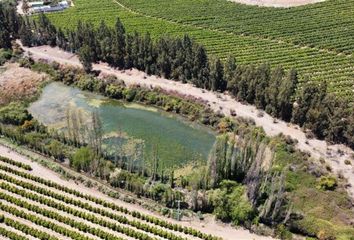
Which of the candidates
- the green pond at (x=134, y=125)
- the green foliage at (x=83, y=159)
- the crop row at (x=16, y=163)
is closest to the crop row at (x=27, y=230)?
the crop row at (x=16, y=163)

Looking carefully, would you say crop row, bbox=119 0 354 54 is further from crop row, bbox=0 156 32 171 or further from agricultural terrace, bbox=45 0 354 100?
crop row, bbox=0 156 32 171

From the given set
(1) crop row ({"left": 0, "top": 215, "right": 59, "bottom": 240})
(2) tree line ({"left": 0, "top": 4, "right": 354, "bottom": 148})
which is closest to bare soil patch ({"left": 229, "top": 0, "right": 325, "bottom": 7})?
(2) tree line ({"left": 0, "top": 4, "right": 354, "bottom": 148})

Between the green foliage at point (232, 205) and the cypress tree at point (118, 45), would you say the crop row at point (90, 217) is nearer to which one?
the green foliage at point (232, 205)

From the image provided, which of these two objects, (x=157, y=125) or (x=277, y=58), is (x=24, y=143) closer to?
(x=157, y=125)

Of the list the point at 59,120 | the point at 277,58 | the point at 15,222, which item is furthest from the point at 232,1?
the point at 15,222

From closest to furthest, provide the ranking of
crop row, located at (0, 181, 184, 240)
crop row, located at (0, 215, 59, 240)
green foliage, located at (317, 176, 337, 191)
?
crop row, located at (0, 215, 59, 240) → crop row, located at (0, 181, 184, 240) → green foliage, located at (317, 176, 337, 191)
